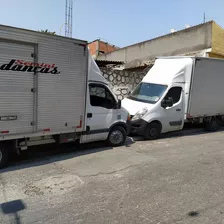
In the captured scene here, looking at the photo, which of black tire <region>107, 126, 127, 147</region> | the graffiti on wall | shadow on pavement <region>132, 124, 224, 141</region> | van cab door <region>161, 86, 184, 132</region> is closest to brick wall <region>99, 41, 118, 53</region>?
the graffiti on wall

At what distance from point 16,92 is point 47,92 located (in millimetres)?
764

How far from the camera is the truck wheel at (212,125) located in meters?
11.9

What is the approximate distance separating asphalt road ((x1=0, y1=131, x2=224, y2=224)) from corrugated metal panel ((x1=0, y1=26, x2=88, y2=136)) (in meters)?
1.06

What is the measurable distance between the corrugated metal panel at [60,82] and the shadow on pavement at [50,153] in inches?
32.0

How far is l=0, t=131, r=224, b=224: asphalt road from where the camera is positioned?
13.2ft

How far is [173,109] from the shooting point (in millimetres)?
9977

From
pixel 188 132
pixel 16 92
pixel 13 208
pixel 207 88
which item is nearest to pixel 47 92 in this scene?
pixel 16 92

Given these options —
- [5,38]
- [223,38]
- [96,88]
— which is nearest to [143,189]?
[96,88]

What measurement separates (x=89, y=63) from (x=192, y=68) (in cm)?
493

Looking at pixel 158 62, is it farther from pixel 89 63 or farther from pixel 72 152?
pixel 72 152

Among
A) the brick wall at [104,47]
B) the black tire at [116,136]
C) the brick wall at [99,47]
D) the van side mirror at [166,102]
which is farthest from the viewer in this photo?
the brick wall at [104,47]

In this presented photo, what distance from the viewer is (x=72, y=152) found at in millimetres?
7629

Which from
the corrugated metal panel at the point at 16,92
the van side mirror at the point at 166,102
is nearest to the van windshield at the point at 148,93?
the van side mirror at the point at 166,102

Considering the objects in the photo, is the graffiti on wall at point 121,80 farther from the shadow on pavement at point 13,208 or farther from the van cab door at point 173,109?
the shadow on pavement at point 13,208
